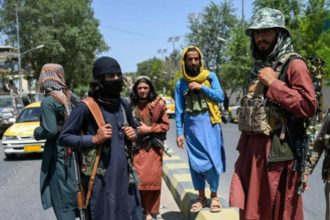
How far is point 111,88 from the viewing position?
353cm

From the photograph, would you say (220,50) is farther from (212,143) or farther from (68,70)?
(212,143)

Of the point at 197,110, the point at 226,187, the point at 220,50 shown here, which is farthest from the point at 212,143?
the point at 220,50

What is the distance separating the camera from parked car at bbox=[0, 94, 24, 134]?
2034 centimetres

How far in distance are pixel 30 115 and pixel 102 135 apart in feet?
36.0

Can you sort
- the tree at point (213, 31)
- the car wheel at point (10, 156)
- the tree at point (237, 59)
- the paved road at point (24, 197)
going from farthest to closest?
the tree at point (213, 31), the tree at point (237, 59), the car wheel at point (10, 156), the paved road at point (24, 197)

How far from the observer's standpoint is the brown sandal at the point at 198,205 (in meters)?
5.62

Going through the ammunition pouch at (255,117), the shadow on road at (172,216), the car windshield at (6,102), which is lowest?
the shadow on road at (172,216)

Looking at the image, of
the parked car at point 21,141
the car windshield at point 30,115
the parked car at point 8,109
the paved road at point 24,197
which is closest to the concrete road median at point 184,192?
the paved road at point 24,197

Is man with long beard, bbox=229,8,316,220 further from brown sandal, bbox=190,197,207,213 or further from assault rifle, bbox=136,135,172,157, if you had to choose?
assault rifle, bbox=136,135,172,157

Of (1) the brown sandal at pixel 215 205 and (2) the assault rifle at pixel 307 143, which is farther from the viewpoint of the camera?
(1) the brown sandal at pixel 215 205

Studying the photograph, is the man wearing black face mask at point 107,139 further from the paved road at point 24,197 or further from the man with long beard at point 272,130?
the paved road at point 24,197

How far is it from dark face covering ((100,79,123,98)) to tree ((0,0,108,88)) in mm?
45476

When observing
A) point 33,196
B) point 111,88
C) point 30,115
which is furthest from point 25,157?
point 111,88

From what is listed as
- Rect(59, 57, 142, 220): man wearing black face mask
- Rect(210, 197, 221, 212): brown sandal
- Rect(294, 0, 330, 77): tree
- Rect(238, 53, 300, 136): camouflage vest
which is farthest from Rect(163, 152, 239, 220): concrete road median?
Rect(294, 0, 330, 77): tree
